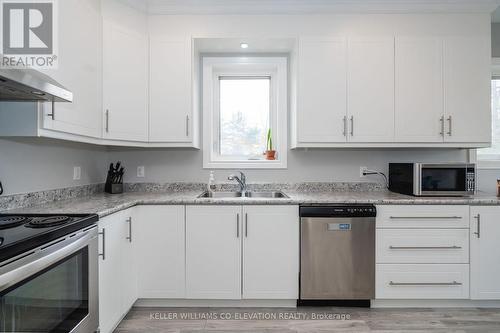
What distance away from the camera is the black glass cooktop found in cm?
104

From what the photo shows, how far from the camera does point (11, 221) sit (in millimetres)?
1351

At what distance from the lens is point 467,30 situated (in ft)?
8.04

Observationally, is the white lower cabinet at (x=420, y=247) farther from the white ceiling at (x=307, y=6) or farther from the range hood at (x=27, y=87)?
the range hood at (x=27, y=87)

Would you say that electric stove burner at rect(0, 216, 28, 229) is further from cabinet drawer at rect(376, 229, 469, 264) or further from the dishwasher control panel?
cabinet drawer at rect(376, 229, 469, 264)

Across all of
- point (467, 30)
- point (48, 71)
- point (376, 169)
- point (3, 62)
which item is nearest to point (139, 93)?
point (48, 71)

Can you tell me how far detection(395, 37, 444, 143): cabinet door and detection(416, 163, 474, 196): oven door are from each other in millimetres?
266

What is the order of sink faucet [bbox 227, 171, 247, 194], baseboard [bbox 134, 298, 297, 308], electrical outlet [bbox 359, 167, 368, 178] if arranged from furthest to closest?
electrical outlet [bbox 359, 167, 368, 178], sink faucet [bbox 227, 171, 247, 194], baseboard [bbox 134, 298, 297, 308]

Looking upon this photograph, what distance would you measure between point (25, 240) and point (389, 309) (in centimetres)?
243

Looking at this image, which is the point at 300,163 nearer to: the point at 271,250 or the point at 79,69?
the point at 271,250

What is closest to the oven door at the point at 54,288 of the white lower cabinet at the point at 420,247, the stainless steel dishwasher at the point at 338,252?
the stainless steel dishwasher at the point at 338,252

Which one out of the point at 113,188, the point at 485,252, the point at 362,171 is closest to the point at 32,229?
the point at 113,188

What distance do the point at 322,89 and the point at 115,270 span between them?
214cm

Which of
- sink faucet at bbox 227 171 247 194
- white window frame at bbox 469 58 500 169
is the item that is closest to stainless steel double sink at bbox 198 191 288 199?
sink faucet at bbox 227 171 247 194

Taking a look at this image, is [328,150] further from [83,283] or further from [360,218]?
[83,283]
